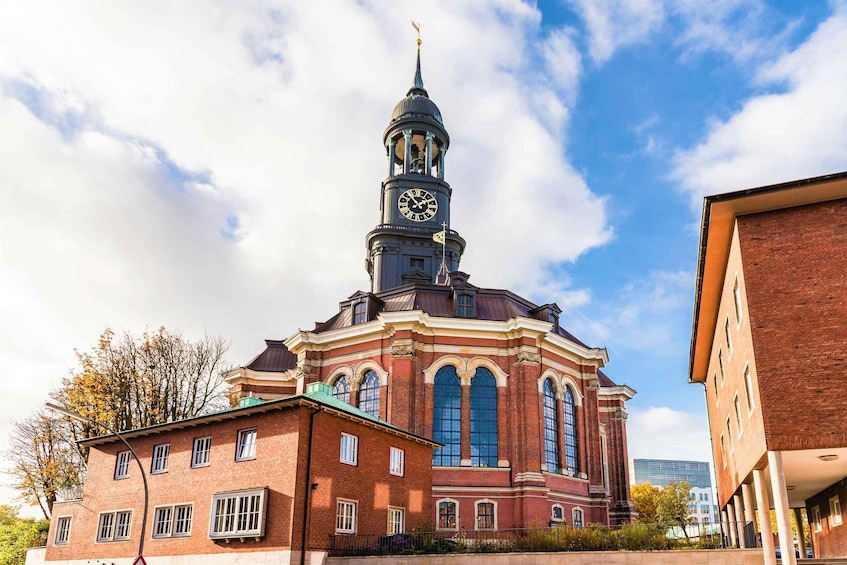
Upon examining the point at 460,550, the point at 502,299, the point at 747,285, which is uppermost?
the point at 502,299

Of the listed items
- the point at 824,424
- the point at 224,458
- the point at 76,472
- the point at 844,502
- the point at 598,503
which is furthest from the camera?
the point at 598,503

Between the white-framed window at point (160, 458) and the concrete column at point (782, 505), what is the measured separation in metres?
23.3

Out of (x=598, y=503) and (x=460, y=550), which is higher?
(x=598, y=503)

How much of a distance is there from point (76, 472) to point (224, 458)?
1857 cm

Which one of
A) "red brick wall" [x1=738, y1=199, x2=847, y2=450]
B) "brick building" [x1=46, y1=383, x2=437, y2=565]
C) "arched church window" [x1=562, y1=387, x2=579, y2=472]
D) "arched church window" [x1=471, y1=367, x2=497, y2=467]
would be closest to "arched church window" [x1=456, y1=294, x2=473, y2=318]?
"arched church window" [x1=471, y1=367, x2=497, y2=467]

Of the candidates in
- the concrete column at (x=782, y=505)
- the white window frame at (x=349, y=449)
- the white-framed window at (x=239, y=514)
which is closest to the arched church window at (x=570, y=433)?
the white window frame at (x=349, y=449)

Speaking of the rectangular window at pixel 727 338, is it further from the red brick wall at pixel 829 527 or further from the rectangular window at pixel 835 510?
the rectangular window at pixel 835 510

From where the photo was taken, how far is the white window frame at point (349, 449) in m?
29.0

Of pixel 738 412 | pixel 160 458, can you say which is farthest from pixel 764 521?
pixel 160 458

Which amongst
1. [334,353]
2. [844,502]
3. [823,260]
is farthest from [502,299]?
[823,260]

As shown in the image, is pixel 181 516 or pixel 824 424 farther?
pixel 181 516

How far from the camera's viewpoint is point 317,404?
1085 inches

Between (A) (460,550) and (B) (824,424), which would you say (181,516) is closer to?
(A) (460,550)

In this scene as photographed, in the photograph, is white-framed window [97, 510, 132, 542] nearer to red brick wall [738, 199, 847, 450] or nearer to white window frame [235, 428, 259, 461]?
white window frame [235, 428, 259, 461]
